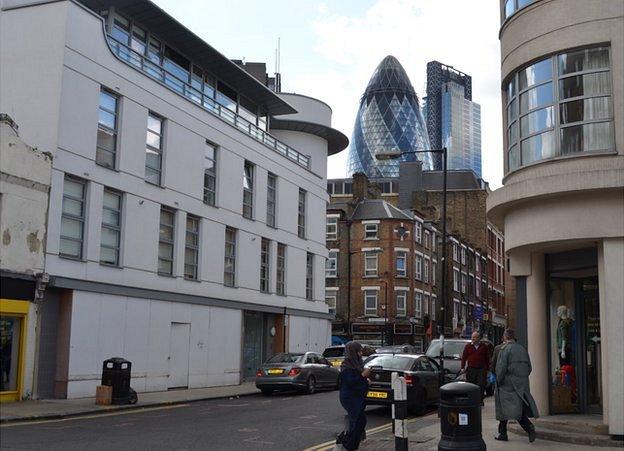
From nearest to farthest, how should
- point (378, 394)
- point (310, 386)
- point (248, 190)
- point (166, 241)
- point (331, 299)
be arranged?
point (378, 394)
point (310, 386)
point (166, 241)
point (248, 190)
point (331, 299)

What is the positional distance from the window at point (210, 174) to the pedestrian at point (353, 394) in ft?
64.3

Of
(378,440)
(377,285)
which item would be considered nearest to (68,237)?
(378,440)

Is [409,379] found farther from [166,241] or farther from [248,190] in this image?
[248,190]

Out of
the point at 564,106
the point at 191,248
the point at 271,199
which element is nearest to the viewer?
the point at 564,106

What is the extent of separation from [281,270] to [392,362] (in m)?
18.0

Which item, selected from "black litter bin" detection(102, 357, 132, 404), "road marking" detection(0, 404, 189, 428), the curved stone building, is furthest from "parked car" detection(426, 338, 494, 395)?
"black litter bin" detection(102, 357, 132, 404)

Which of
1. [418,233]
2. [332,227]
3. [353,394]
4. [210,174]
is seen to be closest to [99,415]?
[353,394]

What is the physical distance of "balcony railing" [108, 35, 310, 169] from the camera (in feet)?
83.2

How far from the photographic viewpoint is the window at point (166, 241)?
87.7ft

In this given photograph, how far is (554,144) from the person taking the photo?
13.5 metres

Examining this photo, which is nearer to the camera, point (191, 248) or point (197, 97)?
point (191, 248)

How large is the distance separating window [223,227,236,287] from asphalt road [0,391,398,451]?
36.1 ft

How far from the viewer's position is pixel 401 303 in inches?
2293

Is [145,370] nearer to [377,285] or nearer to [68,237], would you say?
[68,237]
